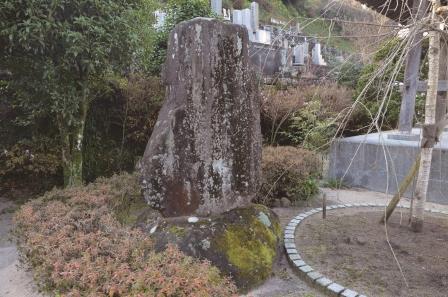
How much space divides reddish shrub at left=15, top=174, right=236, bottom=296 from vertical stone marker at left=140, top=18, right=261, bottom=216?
592mm

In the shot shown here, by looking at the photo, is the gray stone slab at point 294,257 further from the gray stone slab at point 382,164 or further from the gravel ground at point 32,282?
the gray stone slab at point 382,164

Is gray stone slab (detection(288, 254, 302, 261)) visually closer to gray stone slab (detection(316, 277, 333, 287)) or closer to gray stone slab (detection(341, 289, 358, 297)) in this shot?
gray stone slab (detection(316, 277, 333, 287))

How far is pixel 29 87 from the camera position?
486cm

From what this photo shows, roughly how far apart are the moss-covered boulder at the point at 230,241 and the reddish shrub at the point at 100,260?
0.23 m

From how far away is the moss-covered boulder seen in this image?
2955 millimetres

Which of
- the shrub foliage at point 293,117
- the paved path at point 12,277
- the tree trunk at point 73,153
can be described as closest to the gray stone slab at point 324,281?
the paved path at point 12,277

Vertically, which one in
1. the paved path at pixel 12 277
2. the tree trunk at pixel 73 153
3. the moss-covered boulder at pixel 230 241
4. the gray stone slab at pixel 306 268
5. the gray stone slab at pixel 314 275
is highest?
the tree trunk at pixel 73 153

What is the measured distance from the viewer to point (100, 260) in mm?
2326

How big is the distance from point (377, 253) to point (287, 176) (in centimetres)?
225

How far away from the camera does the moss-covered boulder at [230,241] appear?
296 centimetres

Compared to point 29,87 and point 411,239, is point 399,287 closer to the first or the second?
point 411,239

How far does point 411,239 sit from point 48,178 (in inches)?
238

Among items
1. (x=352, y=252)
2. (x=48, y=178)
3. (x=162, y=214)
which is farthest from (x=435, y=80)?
(x=48, y=178)

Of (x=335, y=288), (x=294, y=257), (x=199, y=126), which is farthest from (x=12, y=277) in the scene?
(x=335, y=288)
